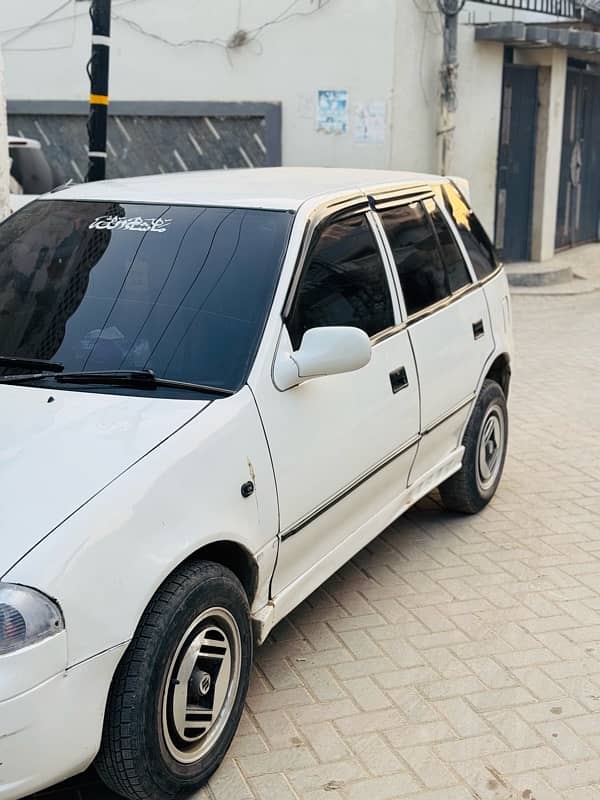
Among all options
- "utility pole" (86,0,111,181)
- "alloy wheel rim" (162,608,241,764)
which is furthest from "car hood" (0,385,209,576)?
"utility pole" (86,0,111,181)

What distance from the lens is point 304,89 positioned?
1372 centimetres

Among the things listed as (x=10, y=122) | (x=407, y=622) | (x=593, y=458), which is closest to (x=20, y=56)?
(x=10, y=122)

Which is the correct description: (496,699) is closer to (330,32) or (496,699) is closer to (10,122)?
(330,32)

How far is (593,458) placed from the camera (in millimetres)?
6543

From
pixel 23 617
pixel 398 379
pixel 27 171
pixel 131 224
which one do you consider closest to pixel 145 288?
pixel 131 224

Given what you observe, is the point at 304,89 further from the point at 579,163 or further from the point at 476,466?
the point at 476,466

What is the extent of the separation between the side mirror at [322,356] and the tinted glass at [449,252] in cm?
169

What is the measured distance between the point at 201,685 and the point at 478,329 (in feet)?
9.11

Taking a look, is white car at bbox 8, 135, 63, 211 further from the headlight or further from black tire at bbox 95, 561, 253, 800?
the headlight

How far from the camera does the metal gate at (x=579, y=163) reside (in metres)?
16.5

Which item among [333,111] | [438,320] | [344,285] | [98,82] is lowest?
[438,320]

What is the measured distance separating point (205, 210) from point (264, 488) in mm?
1225

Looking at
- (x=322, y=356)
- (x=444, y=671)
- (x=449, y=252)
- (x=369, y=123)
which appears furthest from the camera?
(x=369, y=123)

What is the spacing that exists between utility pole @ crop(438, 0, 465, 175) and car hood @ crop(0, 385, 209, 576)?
11190mm
